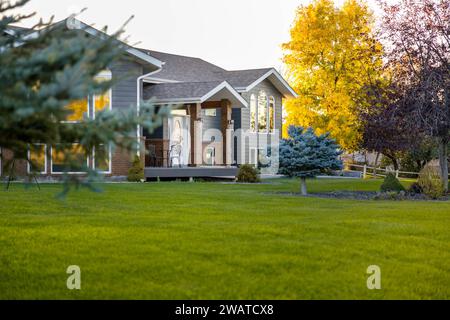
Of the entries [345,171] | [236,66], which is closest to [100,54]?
[345,171]

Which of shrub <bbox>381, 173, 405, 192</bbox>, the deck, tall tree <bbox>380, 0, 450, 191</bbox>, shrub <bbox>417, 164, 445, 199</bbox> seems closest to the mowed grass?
shrub <bbox>417, 164, 445, 199</bbox>

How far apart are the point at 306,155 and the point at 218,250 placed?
31.4ft

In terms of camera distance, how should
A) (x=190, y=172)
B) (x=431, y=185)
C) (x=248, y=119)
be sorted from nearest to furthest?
(x=431, y=185)
(x=190, y=172)
(x=248, y=119)

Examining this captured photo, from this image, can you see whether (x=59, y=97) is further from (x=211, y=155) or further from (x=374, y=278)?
(x=211, y=155)

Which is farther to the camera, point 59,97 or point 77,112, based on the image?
point 77,112

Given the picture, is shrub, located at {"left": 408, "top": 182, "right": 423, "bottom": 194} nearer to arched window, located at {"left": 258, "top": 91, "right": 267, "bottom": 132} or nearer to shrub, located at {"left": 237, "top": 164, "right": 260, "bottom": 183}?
shrub, located at {"left": 237, "top": 164, "right": 260, "bottom": 183}

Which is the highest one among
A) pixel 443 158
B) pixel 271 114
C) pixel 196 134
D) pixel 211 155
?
pixel 271 114

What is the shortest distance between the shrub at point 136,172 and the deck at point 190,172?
36.4 inches

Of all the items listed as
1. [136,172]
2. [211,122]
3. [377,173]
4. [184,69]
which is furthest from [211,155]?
[377,173]

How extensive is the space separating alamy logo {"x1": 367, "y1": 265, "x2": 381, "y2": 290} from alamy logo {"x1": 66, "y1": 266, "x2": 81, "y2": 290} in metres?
2.79

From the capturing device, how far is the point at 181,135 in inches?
1044

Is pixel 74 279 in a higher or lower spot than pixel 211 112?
lower

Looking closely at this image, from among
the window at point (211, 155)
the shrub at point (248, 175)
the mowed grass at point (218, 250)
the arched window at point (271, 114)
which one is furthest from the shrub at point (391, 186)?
the arched window at point (271, 114)

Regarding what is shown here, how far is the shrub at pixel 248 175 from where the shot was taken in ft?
73.0
